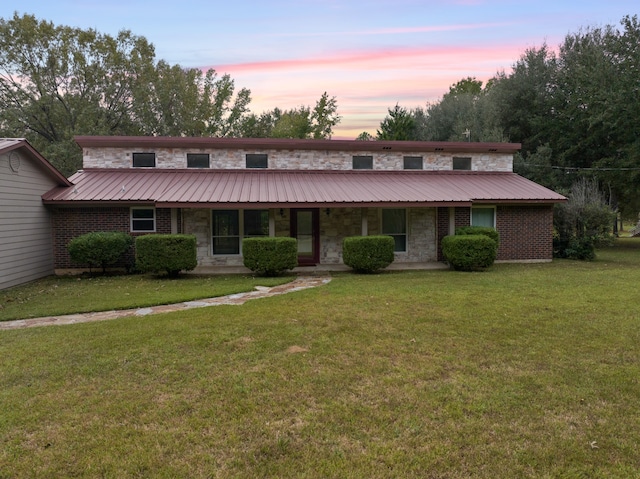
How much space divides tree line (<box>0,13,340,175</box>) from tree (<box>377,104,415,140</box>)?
49.6 ft

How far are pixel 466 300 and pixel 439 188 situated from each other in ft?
23.1

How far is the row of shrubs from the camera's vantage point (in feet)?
34.2

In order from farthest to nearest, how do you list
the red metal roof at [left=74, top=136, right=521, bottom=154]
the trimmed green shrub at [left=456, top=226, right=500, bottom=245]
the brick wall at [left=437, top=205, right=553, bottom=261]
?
the red metal roof at [left=74, top=136, right=521, bottom=154], the brick wall at [left=437, top=205, right=553, bottom=261], the trimmed green shrub at [left=456, top=226, right=500, bottom=245]

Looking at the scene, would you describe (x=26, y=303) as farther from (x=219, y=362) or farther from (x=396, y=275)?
(x=396, y=275)

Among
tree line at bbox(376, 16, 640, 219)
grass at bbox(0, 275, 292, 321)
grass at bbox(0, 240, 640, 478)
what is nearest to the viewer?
grass at bbox(0, 240, 640, 478)

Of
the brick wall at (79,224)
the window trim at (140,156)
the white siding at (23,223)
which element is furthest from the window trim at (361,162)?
the white siding at (23,223)

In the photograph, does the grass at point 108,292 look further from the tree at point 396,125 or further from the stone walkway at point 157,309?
the tree at point 396,125

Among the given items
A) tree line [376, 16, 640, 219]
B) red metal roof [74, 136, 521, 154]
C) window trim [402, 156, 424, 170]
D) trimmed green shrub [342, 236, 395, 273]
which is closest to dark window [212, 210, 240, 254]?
red metal roof [74, 136, 521, 154]

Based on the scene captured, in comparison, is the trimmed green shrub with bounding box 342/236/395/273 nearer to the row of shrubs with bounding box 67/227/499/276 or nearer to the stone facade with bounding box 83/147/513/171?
the row of shrubs with bounding box 67/227/499/276

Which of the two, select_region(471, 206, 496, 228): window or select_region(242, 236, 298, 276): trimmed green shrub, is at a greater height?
select_region(471, 206, 496, 228): window

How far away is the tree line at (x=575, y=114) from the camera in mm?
18641

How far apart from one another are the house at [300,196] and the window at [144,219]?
31 millimetres

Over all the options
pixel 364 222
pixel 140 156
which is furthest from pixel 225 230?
pixel 364 222

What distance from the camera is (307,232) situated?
43.7 feet
